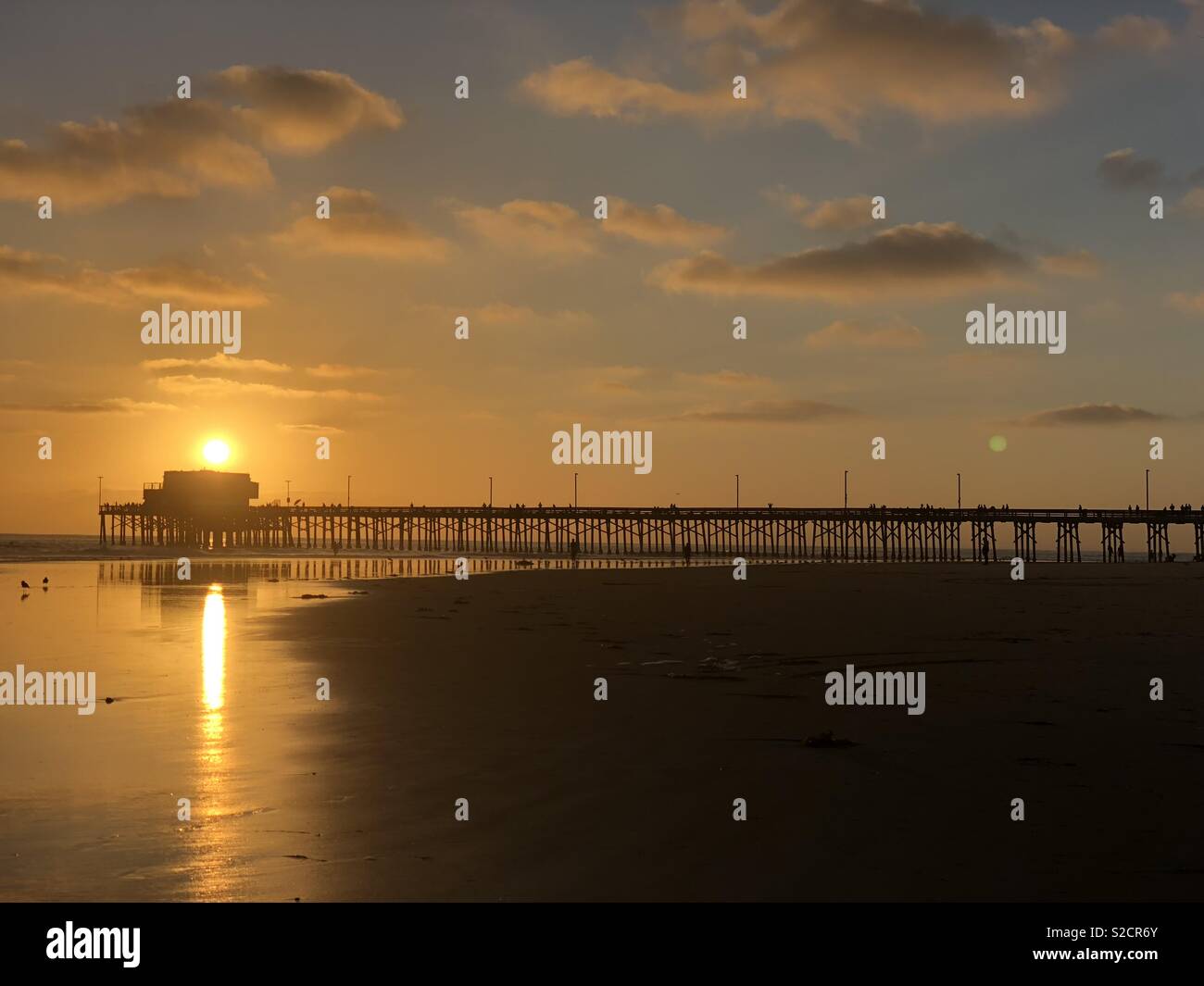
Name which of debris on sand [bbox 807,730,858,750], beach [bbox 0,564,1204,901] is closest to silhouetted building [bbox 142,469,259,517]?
beach [bbox 0,564,1204,901]

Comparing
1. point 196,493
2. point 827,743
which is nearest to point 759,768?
point 827,743

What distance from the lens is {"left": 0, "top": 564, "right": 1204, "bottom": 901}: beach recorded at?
6.26 metres

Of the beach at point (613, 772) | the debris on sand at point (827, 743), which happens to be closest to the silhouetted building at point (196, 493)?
the beach at point (613, 772)

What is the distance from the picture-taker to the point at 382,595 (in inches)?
1348

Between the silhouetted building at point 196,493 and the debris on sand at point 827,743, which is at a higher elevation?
the silhouetted building at point 196,493

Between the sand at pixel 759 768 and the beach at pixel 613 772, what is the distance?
3cm

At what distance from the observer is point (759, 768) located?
9016 mm

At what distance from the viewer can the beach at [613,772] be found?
6258 mm

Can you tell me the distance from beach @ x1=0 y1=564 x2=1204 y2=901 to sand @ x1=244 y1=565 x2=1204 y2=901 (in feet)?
0.10

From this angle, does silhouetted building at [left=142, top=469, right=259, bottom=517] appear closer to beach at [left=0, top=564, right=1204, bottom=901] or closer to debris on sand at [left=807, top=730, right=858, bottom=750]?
beach at [left=0, top=564, right=1204, bottom=901]

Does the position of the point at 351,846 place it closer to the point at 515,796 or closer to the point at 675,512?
the point at 515,796

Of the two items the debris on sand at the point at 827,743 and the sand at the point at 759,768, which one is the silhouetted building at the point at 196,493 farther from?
the debris on sand at the point at 827,743

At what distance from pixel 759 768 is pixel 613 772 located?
4.14ft

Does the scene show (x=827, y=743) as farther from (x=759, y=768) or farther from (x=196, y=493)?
(x=196, y=493)
